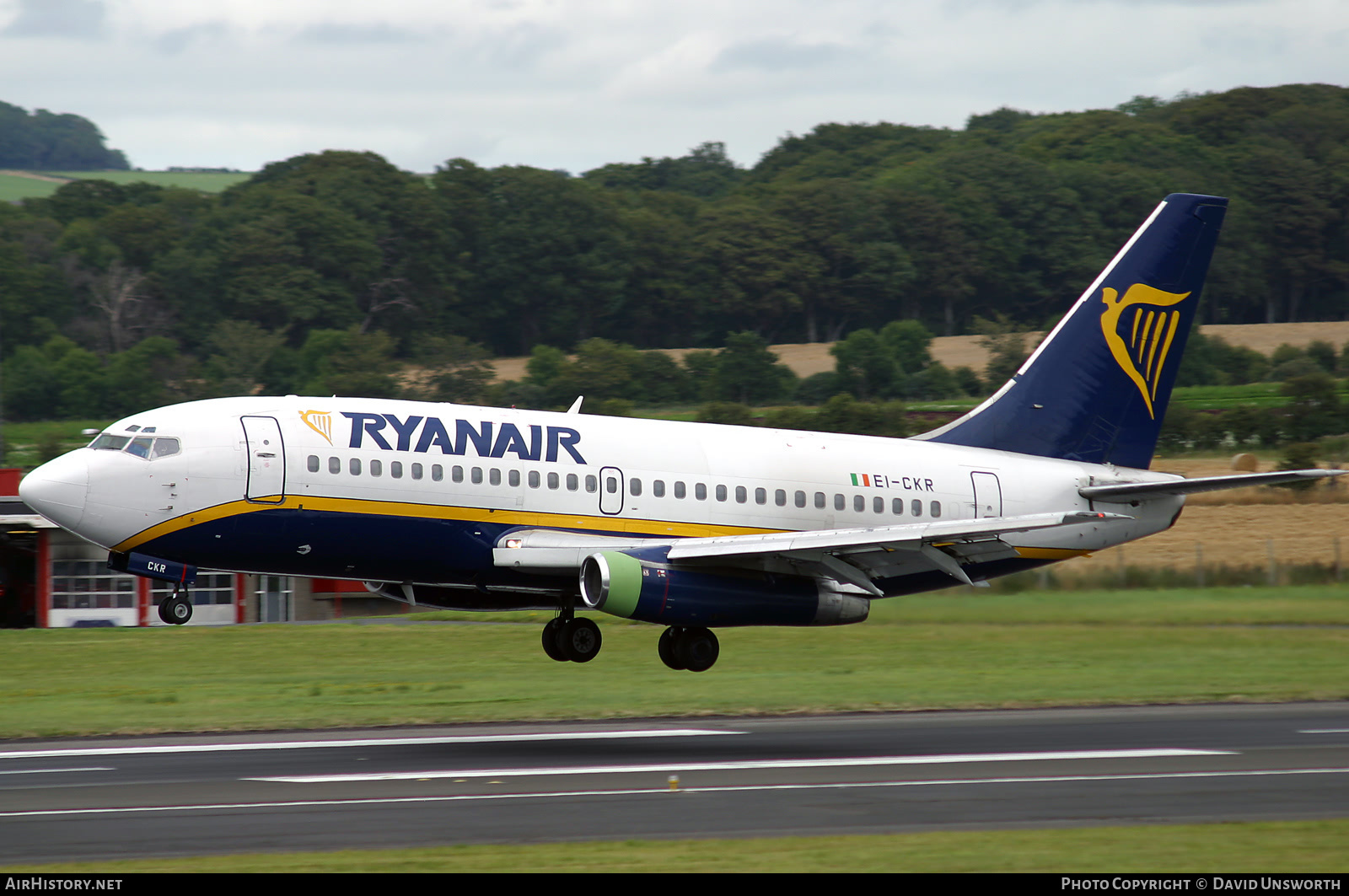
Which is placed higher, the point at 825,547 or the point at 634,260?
the point at 634,260

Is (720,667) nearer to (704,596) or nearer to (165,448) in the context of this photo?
(704,596)

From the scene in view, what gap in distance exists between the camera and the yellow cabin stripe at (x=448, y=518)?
88.6ft

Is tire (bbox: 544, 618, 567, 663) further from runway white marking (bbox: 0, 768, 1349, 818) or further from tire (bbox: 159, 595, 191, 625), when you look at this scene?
runway white marking (bbox: 0, 768, 1349, 818)

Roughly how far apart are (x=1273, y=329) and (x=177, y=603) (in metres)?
110

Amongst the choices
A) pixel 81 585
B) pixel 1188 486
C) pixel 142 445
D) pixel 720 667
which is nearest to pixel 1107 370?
pixel 1188 486

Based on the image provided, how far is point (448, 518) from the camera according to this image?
2861 cm

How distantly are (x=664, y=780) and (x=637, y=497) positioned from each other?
8404 mm

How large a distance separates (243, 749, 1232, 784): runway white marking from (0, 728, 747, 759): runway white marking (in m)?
3.66

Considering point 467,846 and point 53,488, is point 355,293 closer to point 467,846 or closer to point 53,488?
point 53,488

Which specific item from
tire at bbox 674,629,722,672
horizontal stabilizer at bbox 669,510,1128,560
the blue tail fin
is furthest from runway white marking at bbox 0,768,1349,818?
the blue tail fin

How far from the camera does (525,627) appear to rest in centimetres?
4709

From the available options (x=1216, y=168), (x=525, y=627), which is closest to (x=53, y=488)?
(x=525, y=627)

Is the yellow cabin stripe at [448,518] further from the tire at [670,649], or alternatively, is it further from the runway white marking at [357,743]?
the runway white marking at [357,743]

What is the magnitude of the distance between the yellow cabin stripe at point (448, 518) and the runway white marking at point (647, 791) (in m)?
7.39
